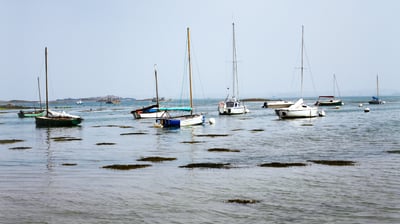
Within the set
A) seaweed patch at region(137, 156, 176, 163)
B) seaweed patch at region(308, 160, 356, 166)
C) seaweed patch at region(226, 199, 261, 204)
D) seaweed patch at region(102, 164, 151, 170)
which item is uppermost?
seaweed patch at region(226, 199, 261, 204)

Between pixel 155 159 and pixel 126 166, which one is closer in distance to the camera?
pixel 126 166

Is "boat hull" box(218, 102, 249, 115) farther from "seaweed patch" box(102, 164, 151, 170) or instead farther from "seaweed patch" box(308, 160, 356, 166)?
"seaweed patch" box(102, 164, 151, 170)

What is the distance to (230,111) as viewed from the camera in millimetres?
91625

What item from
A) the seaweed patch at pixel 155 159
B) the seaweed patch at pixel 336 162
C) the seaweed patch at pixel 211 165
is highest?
the seaweed patch at pixel 336 162

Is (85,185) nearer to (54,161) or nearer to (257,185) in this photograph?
(257,185)

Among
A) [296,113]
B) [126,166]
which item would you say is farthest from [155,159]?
[296,113]

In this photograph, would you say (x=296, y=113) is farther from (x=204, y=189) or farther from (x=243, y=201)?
(x=243, y=201)

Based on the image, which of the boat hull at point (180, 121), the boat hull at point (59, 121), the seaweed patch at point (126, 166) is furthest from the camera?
the boat hull at point (59, 121)

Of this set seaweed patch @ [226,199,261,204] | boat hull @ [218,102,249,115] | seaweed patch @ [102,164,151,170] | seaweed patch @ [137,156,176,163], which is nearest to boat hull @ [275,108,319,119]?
boat hull @ [218,102,249,115]

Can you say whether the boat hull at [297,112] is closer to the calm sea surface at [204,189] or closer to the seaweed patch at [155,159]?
the calm sea surface at [204,189]

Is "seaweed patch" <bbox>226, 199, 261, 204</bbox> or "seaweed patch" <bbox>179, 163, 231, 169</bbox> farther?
"seaweed patch" <bbox>179, 163, 231, 169</bbox>

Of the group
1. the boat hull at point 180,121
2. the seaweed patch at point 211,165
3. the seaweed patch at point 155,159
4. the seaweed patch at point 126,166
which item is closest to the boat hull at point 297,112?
the boat hull at point 180,121

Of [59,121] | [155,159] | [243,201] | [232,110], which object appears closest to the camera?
[243,201]

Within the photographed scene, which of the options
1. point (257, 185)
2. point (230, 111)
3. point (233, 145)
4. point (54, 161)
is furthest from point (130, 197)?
point (230, 111)
